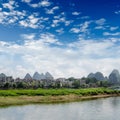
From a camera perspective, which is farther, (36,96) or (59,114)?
(36,96)

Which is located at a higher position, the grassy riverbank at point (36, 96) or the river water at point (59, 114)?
the grassy riverbank at point (36, 96)

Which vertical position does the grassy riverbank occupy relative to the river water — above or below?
above

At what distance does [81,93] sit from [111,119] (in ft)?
147

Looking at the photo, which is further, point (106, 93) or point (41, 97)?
point (106, 93)

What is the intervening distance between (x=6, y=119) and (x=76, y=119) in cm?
772

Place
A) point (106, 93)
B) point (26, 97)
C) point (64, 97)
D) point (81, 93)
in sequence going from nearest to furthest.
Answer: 1. point (26, 97)
2. point (64, 97)
3. point (81, 93)
4. point (106, 93)

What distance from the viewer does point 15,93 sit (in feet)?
207

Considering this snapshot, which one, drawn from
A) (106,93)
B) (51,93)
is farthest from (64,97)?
(106,93)

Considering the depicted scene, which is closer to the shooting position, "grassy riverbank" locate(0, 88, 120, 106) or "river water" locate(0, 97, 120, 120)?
"river water" locate(0, 97, 120, 120)

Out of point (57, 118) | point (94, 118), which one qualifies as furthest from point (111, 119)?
point (57, 118)

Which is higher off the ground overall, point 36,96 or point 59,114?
point 36,96

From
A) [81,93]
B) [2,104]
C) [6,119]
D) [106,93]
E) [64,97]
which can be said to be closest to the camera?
[6,119]

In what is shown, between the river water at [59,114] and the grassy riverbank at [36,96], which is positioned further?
the grassy riverbank at [36,96]

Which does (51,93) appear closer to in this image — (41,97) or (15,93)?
(41,97)
